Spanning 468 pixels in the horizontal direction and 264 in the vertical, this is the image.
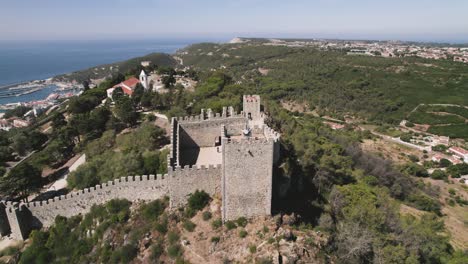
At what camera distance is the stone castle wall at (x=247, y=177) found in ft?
45.7

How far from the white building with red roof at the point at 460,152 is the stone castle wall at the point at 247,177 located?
2101 inches

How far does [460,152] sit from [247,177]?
56.4m

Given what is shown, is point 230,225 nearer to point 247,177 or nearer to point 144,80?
point 247,177

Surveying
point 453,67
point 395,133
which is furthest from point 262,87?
point 453,67

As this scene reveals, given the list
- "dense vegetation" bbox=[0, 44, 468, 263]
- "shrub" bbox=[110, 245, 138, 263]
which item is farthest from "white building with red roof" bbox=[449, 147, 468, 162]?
"shrub" bbox=[110, 245, 138, 263]

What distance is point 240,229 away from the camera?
15.2 metres

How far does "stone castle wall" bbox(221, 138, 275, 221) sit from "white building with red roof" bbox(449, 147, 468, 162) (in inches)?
2101

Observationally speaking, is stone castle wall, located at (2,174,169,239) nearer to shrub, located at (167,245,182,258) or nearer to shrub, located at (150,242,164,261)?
shrub, located at (150,242,164,261)

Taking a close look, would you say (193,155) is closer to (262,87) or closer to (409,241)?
(409,241)

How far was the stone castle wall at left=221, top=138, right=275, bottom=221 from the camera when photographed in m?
13.9

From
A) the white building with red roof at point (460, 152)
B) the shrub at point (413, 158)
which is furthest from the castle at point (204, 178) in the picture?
the white building with red roof at point (460, 152)

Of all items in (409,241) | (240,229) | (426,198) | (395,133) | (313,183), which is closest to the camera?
(240,229)

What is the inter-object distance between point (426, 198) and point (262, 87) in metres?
51.9

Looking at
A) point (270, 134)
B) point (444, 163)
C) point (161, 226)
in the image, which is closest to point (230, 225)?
point (161, 226)
